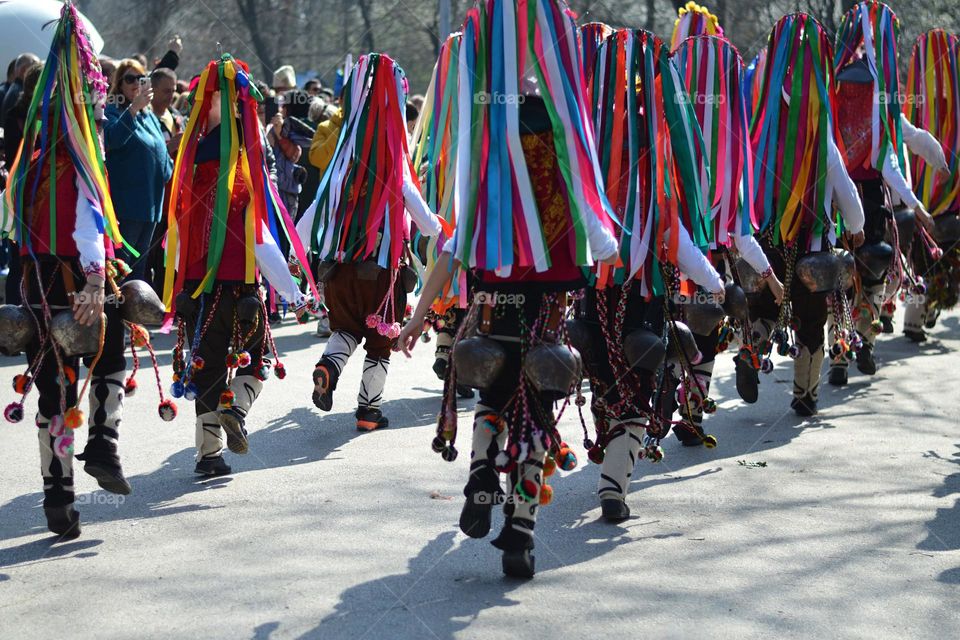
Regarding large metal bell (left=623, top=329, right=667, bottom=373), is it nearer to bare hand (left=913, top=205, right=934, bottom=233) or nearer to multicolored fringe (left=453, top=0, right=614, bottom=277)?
multicolored fringe (left=453, top=0, right=614, bottom=277)

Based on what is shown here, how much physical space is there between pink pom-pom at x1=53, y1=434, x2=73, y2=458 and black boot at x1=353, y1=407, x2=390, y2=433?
7.55 ft

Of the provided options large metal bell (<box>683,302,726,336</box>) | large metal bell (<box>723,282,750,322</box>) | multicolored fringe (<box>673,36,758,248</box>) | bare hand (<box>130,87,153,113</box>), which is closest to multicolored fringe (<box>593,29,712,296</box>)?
large metal bell (<box>683,302,726,336</box>)

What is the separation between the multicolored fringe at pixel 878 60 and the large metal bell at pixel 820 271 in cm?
105

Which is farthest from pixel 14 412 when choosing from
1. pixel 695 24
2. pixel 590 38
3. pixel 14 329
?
pixel 695 24

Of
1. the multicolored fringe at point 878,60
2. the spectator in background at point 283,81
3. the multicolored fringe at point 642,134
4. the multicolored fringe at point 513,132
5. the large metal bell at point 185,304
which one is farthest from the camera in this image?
the spectator in background at point 283,81

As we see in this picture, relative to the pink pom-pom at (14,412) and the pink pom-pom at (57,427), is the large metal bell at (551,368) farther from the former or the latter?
the pink pom-pom at (14,412)

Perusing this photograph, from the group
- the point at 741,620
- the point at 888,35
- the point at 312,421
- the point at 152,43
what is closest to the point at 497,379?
the point at 741,620

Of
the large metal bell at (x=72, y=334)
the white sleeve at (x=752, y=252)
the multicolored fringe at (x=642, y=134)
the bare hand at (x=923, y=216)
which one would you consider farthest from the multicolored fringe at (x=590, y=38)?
the bare hand at (x=923, y=216)

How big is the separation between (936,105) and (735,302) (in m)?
4.41

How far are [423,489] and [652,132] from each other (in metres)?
1.94

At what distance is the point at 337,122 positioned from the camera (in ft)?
23.4

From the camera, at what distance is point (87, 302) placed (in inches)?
177

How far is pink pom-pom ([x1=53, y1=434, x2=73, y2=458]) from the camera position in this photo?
15.1ft

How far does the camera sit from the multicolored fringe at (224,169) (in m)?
5.52
